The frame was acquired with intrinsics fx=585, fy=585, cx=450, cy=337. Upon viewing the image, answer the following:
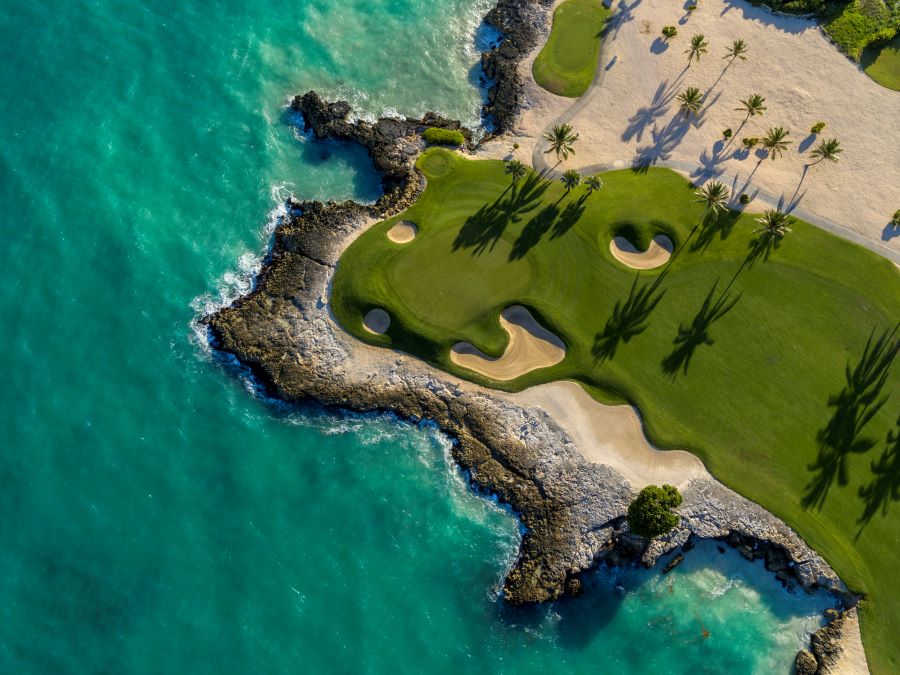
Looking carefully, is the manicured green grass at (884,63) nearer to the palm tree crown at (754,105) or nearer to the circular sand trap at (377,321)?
the palm tree crown at (754,105)

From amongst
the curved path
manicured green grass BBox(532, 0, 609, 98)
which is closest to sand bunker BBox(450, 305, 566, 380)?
the curved path

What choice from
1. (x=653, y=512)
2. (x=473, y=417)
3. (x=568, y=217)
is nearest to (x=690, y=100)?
(x=568, y=217)

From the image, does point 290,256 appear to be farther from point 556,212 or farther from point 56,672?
point 56,672

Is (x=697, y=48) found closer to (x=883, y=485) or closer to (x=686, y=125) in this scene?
(x=686, y=125)

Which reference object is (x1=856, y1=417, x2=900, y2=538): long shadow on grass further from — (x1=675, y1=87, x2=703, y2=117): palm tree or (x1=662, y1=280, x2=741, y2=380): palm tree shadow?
(x1=675, y1=87, x2=703, y2=117): palm tree

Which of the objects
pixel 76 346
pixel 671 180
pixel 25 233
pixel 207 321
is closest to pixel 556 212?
pixel 671 180
